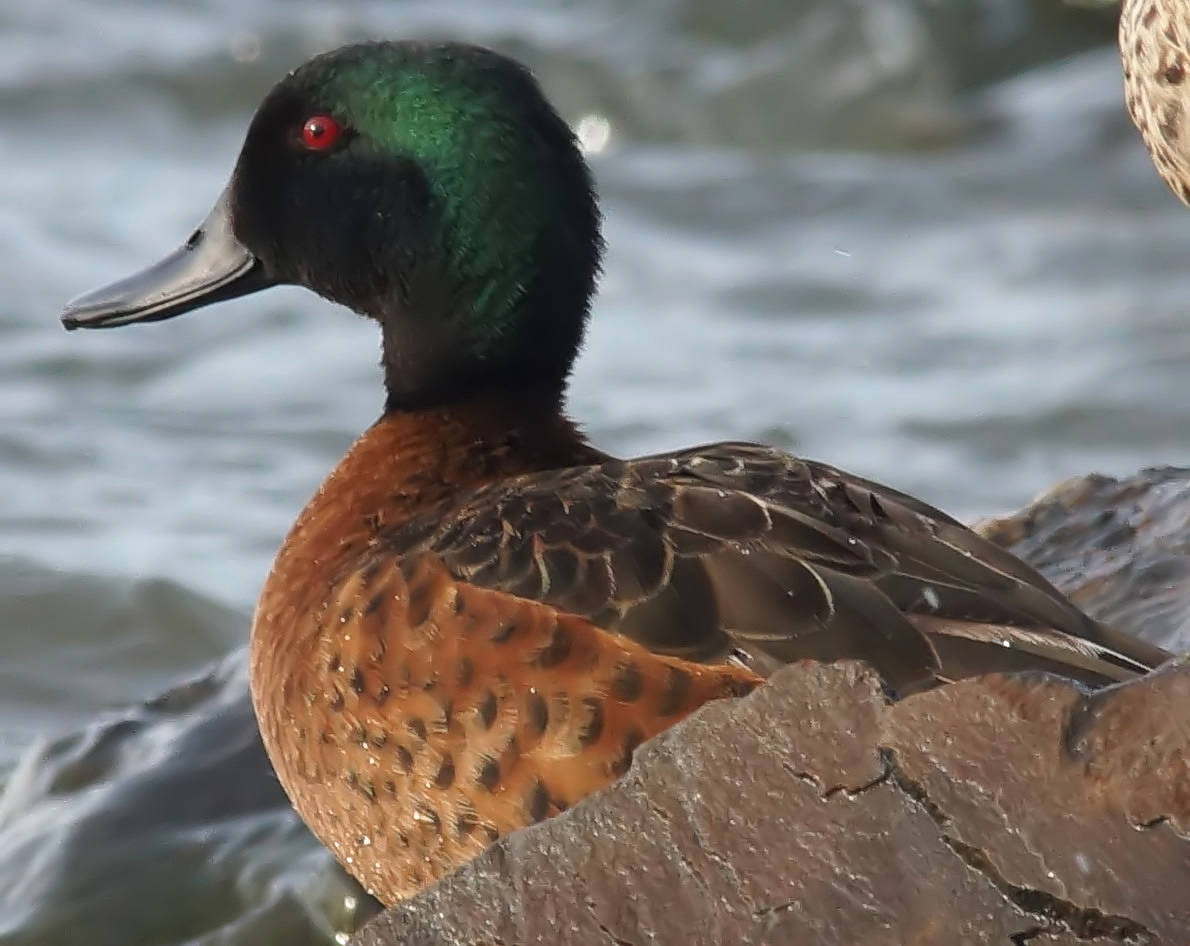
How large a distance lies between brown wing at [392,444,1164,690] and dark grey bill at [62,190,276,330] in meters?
1.05

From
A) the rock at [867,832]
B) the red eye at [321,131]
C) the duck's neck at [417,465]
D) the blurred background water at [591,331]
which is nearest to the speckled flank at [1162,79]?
the duck's neck at [417,465]

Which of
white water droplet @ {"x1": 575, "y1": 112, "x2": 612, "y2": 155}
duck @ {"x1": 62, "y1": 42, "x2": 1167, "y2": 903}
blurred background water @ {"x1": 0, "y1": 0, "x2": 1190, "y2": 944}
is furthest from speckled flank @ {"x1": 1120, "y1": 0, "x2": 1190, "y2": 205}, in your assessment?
white water droplet @ {"x1": 575, "y1": 112, "x2": 612, "y2": 155}

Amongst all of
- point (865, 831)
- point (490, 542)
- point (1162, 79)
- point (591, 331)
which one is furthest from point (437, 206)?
point (591, 331)

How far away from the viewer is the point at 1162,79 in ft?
16.4

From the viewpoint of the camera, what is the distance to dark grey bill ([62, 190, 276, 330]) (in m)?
4.63

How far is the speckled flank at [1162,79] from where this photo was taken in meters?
4.95

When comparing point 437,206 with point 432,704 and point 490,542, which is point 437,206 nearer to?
point 490,542

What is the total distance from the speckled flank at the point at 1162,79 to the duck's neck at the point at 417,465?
155 centimetres

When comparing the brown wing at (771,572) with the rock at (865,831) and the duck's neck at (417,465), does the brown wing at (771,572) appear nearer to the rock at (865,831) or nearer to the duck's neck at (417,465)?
the duck's neck at (417,465)

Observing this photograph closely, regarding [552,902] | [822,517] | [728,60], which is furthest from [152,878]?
[728,60]

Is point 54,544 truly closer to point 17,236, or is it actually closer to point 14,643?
point 14,643

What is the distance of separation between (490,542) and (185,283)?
52.6 inches

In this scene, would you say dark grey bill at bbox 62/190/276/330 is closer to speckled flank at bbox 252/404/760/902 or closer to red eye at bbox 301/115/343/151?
red eye at bbox 301/115/343/151

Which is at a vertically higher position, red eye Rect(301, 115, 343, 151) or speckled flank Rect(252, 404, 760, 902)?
red eye Rect(301, 115, 343, 151)
